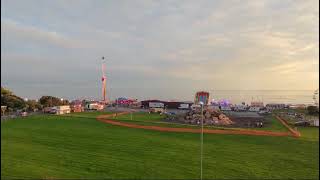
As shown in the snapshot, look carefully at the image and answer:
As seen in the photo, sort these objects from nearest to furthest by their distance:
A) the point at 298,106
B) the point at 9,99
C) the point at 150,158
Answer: the point at 150,158
the point at 9,99
the point at 298,106

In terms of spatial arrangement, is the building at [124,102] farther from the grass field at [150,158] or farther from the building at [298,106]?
the grass field at [150,158]

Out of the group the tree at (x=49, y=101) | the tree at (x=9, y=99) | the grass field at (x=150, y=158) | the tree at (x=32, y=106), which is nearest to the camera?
the tree at (x=9, y=99)

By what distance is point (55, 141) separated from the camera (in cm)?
2739

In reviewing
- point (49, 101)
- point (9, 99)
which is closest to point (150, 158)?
point (9, 99)

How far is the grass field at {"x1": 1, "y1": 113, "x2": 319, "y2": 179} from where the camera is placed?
17531 mm

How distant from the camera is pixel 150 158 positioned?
21562 millimetres

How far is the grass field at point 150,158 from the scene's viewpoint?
1753cm

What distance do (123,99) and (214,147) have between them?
106 m

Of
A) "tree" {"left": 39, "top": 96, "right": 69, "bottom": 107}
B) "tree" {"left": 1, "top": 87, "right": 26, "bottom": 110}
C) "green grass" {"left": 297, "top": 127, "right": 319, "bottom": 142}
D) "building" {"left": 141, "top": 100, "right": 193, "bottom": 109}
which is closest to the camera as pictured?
"tree" {"left": 1, "top": 87, "right": 26, "bottom": 110}

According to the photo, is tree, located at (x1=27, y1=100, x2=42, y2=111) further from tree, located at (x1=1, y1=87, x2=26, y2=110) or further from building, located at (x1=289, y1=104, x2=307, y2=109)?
building, located at (x1=289, y1=104, x2=307, y2=109)

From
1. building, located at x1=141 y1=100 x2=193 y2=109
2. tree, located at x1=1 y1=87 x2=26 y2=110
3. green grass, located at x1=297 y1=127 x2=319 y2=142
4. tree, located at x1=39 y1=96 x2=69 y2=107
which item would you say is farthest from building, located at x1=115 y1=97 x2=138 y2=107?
green grass, located at x1=297 y1=127 x2=319 y2=142

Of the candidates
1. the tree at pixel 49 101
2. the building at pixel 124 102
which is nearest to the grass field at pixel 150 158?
the tree at pixel 49 101

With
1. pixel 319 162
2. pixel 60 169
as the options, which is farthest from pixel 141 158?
pixel 319 162

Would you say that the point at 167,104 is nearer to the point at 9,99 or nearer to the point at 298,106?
the point at 298,106
